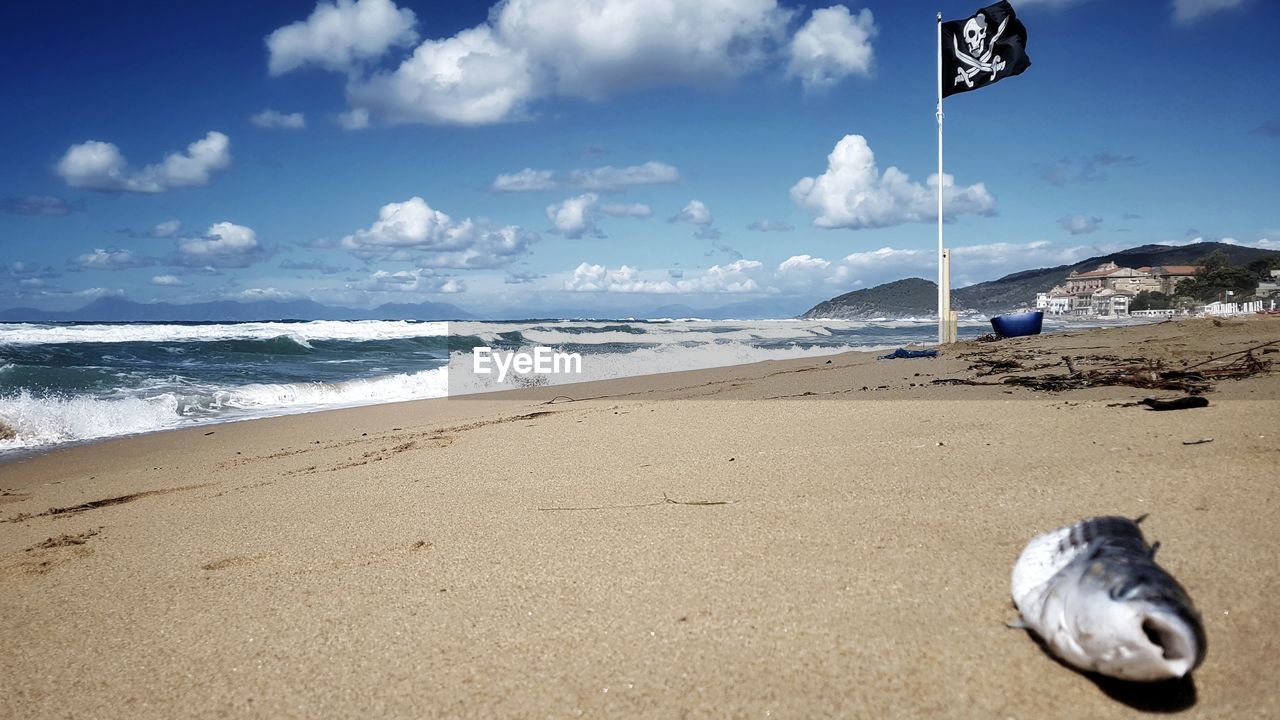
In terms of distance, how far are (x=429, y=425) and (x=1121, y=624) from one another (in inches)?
241

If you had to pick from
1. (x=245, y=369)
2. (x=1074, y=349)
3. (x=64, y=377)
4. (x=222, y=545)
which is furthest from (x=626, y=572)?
(x=245, y=369)

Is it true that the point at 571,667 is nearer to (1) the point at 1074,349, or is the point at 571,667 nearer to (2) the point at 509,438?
(2) the point at 509,438

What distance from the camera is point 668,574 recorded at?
6.59ft

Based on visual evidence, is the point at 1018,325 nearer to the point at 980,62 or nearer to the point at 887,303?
the point at 980,62

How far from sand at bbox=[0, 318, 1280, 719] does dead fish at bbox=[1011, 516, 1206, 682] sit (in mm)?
92

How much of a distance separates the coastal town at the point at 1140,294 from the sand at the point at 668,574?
42.0 m

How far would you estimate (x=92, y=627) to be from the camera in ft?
6.70

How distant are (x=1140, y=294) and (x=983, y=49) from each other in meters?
62.7

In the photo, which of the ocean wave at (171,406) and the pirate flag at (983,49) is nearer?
the ocean wave at (171,406)

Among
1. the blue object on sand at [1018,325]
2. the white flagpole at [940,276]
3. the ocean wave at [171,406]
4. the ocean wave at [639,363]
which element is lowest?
the ocean wave at [171,406]

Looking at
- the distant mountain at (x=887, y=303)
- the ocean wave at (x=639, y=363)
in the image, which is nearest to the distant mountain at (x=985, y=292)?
the distant mountain at (x=887, y=303)

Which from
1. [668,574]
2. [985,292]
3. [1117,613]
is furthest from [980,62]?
[985,292]

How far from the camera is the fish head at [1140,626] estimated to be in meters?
1.13

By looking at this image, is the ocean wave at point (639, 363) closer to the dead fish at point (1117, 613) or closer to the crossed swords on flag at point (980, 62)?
the crossed swords on flag at point (980, 62)
